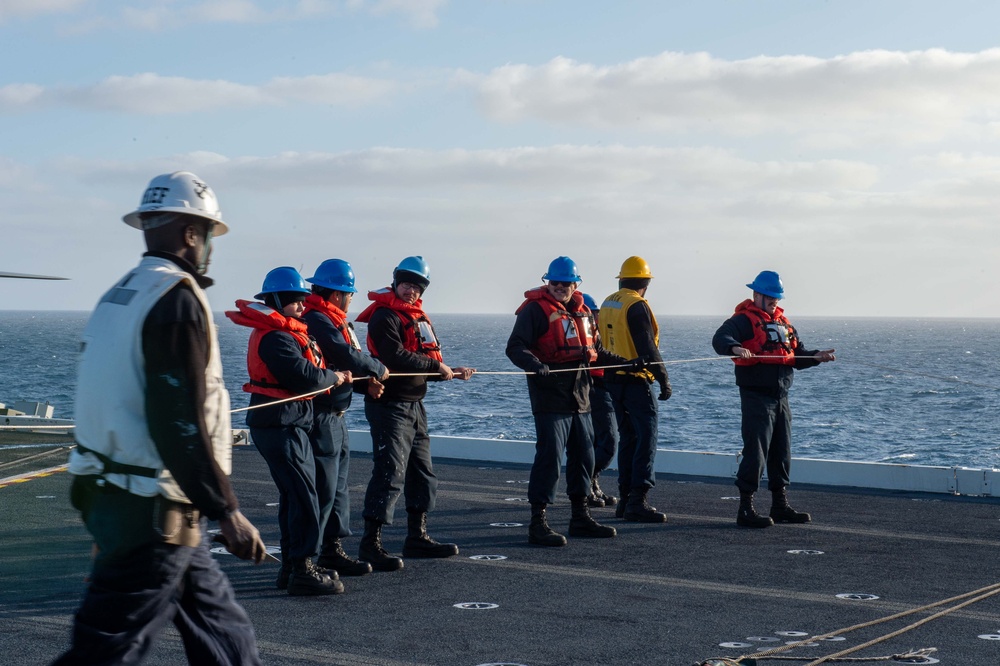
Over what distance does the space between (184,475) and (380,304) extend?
4.70m

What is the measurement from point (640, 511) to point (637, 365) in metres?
1.24

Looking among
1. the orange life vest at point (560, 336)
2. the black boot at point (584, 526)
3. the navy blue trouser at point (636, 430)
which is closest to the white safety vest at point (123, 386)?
the orange life vest at point (560, 336)

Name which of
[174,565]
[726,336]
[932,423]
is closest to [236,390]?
[932,423]

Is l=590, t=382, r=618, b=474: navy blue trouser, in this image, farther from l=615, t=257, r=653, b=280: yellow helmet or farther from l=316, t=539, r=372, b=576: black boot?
l=316, t=539, r=372, b=576: black boot

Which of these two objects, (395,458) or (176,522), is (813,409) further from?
(176,522)

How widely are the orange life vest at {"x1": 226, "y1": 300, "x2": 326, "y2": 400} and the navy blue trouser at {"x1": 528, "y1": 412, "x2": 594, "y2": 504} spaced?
2.21 m

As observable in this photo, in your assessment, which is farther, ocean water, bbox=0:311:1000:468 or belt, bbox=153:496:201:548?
ocean water, bbox=0:311:1000:468

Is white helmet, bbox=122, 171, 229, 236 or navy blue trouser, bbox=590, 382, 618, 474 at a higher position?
white helmet, bbox=122, 171, 229, 236

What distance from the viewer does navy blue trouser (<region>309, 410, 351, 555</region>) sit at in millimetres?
6879

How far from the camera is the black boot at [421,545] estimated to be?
25.4 ft

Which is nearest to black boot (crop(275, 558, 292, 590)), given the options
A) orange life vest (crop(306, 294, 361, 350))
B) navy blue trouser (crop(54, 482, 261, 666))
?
orange life vest (crop(306, 294, 361, 350))

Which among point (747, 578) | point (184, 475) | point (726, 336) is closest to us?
point (184, 475)

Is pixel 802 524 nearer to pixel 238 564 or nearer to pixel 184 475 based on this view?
pixel 238 564

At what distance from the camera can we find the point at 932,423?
45.1 meters
